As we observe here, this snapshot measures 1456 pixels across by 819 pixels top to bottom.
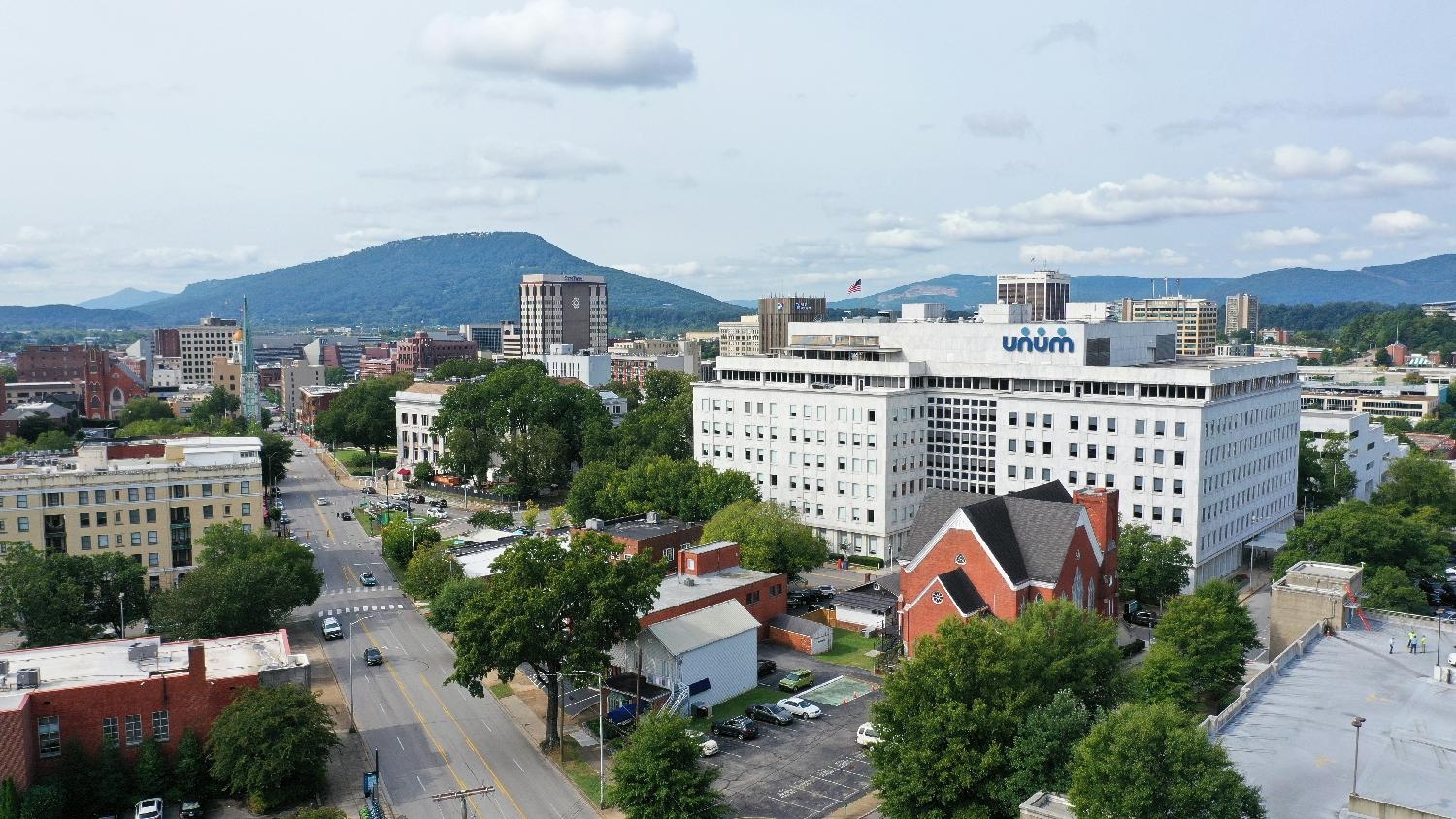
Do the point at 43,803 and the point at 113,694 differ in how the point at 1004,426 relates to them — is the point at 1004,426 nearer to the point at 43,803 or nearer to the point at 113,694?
the point at 113,694

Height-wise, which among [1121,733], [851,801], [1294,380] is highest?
[1294,380]

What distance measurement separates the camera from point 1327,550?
83.9 m

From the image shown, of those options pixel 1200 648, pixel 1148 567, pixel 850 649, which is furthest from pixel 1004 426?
pixel 1200 648

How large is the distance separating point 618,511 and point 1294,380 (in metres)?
78.0

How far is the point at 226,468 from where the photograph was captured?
95438mm

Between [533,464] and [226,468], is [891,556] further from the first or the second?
[226,468]

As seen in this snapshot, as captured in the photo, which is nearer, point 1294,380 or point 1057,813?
point 1057,813

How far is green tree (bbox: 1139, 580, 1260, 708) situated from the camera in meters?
58.1

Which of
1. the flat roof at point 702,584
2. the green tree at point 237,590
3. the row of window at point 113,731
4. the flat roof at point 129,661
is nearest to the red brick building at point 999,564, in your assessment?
Result: the flat roof at point 702,584

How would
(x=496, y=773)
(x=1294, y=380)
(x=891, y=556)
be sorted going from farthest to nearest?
1. (x=1294, y=380)
2. (x=891, y=556)
3. (x=496, y=773)

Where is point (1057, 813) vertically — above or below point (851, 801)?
above

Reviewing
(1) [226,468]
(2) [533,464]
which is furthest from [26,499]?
(2) [533,464]

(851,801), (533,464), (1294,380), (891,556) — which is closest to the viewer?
(851,801)

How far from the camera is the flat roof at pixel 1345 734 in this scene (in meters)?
39.4
